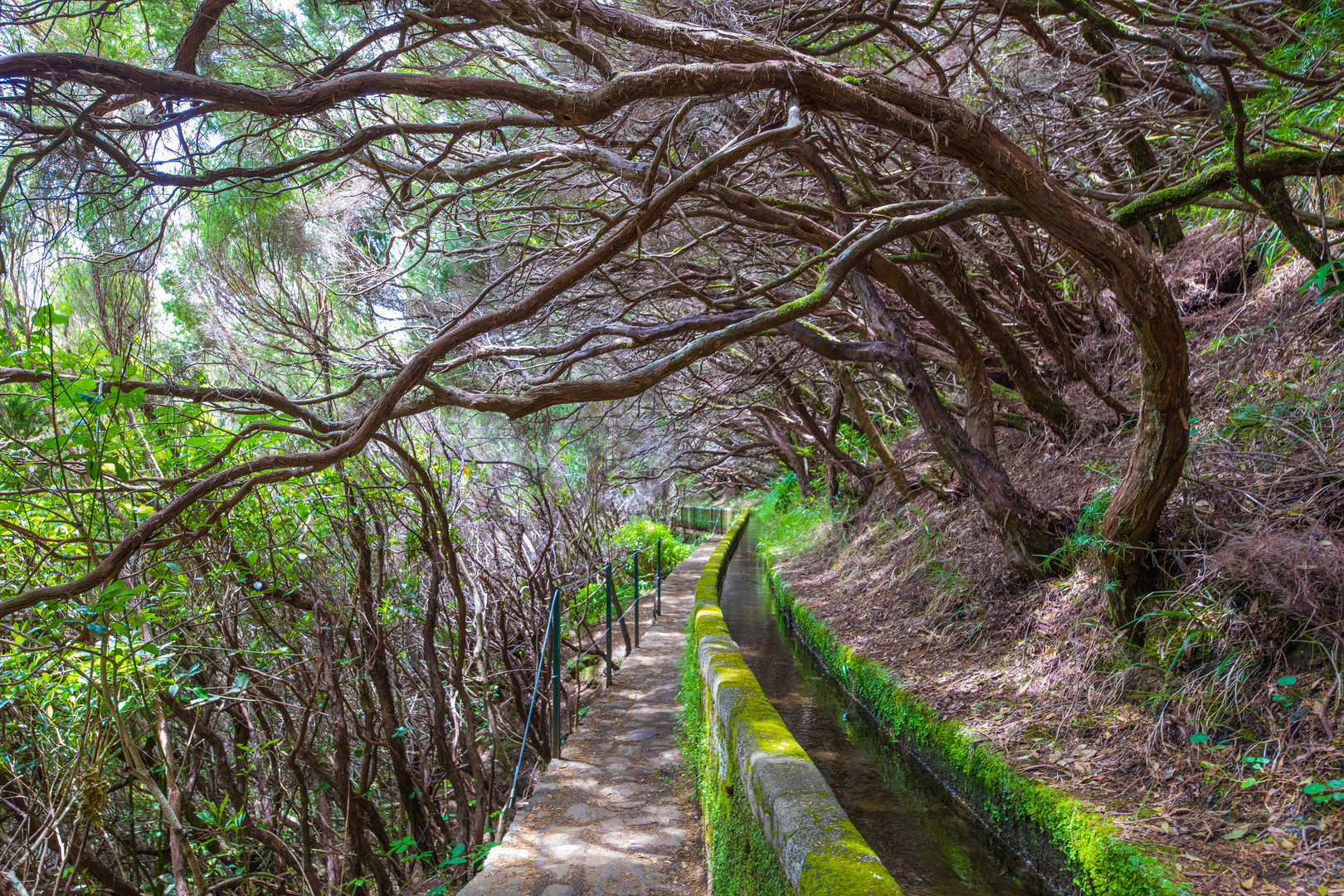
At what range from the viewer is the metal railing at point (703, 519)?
2864 cm

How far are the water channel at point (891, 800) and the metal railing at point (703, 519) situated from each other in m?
19.4

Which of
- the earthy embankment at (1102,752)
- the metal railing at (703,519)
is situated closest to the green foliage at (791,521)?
the metal railing at (703,519)

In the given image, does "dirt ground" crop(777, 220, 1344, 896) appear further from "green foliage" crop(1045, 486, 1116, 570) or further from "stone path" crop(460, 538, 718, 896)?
"stone path" crop(460, 538, 718, 896)

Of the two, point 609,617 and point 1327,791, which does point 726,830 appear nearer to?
point 1327,791

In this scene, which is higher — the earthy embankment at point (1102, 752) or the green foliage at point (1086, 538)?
the green foliage at point (1086, 538)

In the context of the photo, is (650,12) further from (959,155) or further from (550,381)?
(550,381)

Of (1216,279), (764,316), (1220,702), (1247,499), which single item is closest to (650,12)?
(764,316)

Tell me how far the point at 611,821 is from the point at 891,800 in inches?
80.3

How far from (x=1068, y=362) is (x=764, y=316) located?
4.63 meters

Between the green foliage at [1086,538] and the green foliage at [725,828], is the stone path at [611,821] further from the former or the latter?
the green foliage at [1086,538]

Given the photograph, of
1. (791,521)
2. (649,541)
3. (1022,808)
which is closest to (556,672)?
(1022,808)

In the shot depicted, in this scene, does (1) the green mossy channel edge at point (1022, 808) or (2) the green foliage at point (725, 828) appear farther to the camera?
(1) the green mossy channel edge at point (1022, 808)

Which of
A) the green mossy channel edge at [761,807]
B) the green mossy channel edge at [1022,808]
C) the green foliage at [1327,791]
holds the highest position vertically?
the green mossy channel edge at [761,807]

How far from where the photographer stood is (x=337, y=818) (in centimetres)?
556
